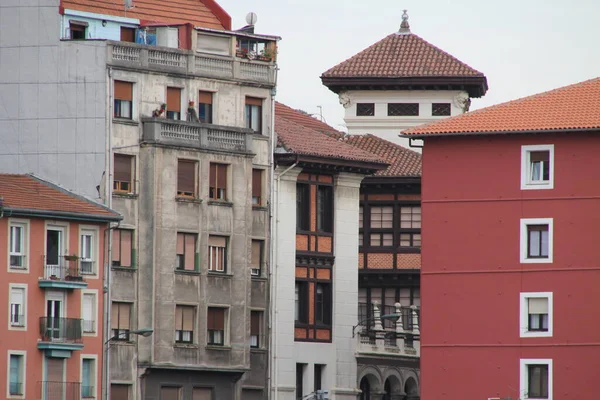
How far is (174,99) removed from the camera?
10588 centimetres

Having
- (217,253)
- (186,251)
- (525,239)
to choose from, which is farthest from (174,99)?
(525,239)

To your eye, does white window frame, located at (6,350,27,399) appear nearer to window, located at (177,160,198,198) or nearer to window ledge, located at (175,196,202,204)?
window ledge, located at (175,196,202,204)

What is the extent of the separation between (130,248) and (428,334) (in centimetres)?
1317

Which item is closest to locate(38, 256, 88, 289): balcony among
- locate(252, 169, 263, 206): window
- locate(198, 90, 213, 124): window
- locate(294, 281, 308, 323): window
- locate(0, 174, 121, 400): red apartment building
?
locate(0, 174, 121, 400): red apartment building

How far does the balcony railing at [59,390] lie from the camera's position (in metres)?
98.8

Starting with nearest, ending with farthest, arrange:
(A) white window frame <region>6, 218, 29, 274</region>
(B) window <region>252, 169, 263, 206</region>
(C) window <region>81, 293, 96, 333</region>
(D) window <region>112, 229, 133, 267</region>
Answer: (A) white window frame <region>6, 218, 29, 274</region> → (C) window <region>81, 293, 96, 333</region> → (D) window <region>112, 229, 133, 267</region> → (B) window <region>252, 169, 263, 206</region>

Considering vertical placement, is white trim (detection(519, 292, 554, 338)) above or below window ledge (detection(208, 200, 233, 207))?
below

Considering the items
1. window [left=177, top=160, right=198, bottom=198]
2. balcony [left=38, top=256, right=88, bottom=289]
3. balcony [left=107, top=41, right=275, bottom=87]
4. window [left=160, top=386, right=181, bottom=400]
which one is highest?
balcony [left=107, top=41, right=275, bottom=87]

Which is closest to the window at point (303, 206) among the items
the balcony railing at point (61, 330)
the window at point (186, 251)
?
the window at point (186, 251)

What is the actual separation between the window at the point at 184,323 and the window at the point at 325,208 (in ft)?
30.7

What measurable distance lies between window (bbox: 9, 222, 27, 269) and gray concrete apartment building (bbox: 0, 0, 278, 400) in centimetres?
455

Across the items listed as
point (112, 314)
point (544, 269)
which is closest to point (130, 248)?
point (112, 314)

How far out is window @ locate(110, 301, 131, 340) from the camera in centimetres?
10244

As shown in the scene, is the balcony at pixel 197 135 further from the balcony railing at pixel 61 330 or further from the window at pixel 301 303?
the balcony railing at pixel 61 330
